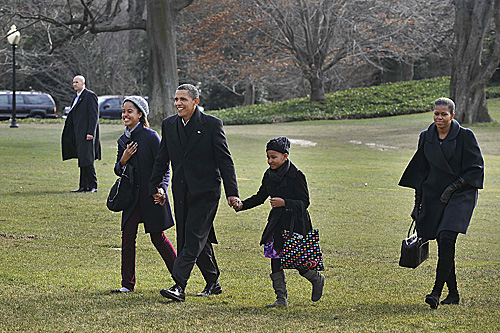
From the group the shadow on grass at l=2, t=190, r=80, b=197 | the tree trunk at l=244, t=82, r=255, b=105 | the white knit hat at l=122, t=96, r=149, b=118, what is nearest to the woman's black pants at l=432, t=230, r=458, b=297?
the white knit hat at l=122, t=96, r=149, b=118

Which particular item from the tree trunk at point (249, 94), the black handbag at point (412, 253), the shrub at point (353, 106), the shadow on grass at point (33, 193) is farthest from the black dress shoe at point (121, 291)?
the tree trunk at point (249, 94)

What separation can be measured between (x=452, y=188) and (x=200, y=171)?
7.41 feet

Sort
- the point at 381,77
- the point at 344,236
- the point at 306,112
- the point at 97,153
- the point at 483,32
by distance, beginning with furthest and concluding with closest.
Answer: the point at 381,77, the point at 306,112, the point at 483,32, the point at 97,153, the point at 344,236

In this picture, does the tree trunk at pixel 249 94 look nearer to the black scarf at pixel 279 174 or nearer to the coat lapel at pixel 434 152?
the coat lapel at pixel 434 152

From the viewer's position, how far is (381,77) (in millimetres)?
53562

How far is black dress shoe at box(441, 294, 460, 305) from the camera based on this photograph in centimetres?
648

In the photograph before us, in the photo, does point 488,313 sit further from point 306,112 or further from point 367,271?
point 306,112

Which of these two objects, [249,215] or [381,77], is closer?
[249,215]

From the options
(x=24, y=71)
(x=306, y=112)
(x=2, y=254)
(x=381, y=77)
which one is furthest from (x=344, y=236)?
(x=381, y=77)

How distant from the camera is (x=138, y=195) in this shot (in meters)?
6.61

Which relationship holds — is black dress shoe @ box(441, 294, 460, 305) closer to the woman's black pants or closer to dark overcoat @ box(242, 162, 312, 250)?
the woman's black pants

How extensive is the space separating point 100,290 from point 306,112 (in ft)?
111

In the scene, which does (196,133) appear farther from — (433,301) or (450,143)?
(433,301)

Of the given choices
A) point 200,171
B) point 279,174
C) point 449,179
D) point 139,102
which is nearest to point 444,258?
point 449,179
